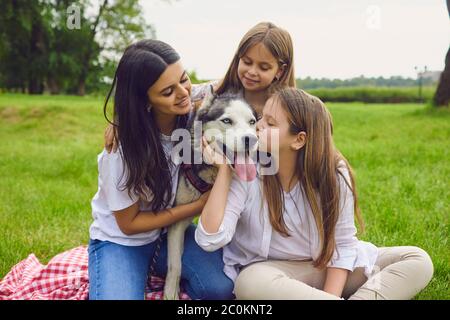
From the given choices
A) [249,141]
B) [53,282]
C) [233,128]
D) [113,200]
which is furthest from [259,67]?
[53,282]

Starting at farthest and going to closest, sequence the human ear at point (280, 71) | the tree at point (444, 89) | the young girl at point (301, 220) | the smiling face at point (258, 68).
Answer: the tree at point (444, 89) → the human ear at point (280, 71) → the smiling face at point (258, 68) → the young girl at point (301, 220)

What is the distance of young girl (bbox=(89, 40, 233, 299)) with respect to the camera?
119 inches

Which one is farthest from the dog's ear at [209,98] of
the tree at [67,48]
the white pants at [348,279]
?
the tree at [67,48]

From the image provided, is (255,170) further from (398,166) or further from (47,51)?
(47,51)

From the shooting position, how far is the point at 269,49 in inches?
140

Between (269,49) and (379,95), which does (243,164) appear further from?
(379,95)

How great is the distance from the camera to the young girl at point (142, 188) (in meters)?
3.03

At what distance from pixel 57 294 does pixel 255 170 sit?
5.04ft

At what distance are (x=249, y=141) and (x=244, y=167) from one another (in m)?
0.16

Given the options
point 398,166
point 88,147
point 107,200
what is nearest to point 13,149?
point 88,147

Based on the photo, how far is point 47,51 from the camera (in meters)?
25.6

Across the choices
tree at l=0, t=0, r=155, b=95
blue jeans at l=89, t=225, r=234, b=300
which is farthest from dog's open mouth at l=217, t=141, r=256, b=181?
tree at l=0, t=0, r=155, b=95

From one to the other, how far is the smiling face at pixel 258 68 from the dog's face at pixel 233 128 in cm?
23

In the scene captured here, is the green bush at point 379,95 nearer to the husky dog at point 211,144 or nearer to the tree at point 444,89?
the tree at point 444,89
